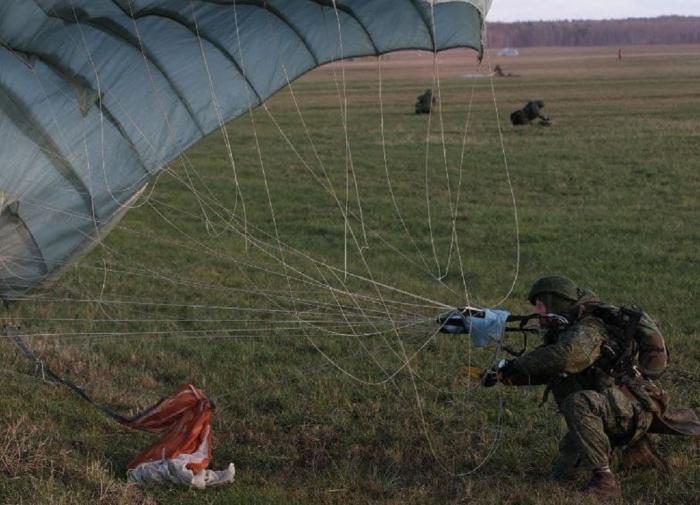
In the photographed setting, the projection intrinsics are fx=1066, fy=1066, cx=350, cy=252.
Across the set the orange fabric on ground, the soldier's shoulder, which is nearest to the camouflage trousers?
the soldier's shoulder

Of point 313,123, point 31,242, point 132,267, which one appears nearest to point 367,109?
point 313,123

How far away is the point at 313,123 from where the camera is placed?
30.0m

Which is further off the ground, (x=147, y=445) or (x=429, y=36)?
(x=429, y=36)

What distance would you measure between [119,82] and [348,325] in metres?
2.21

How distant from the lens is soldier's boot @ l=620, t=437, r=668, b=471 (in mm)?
5008

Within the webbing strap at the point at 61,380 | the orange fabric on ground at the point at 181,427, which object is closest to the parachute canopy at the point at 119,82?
the webbing strap at the point at 61,380

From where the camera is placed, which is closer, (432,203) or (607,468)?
(607,468)

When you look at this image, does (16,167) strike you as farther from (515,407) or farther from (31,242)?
(515,407)

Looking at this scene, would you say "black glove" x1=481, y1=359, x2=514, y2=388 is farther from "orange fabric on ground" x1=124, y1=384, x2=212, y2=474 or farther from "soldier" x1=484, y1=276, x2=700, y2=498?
"orange fabric on ground" x1=124, y1=384, x2=212, y2=474

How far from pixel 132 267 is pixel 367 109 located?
24.8 m

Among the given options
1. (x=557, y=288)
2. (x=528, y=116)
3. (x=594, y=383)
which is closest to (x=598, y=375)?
(x=594, y=383)

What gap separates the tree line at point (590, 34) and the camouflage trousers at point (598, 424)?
623 feet

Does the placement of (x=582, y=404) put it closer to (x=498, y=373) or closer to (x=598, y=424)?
(x=598, y=424)

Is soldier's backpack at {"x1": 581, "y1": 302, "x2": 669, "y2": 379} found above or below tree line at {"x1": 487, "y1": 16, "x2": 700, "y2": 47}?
above
